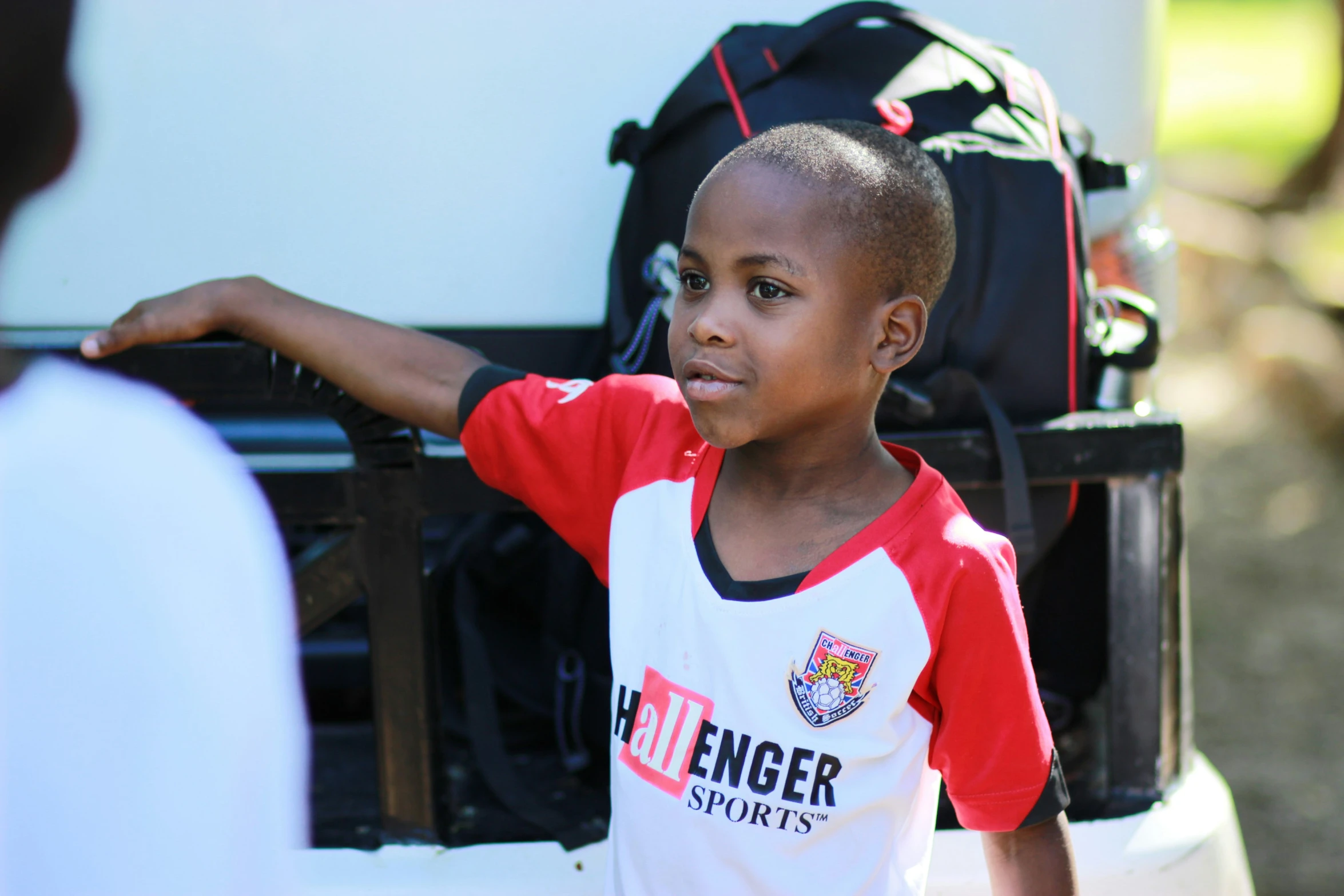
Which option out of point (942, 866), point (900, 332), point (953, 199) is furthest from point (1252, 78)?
point (900, 332)

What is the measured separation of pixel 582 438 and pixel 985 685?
0.55m

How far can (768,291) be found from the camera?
133 cm

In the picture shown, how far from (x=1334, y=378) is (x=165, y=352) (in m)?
6.64

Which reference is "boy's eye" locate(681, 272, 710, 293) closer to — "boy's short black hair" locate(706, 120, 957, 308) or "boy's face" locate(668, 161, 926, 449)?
"boy's face" locate(668, 161, 926, 449)

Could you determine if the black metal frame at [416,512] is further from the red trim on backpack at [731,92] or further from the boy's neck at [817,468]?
the red trim on backpack at [731,92]

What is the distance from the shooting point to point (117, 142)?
1912 mm

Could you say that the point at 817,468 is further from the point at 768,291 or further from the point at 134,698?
the point at 134,698

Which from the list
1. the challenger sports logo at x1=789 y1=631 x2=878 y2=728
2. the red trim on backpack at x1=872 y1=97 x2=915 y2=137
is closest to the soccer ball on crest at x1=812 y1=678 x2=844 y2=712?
the challenger sports logo at x1=789 y1=631 x2=878 y2=728

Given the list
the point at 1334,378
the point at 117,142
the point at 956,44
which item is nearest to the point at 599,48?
the point at 956,44

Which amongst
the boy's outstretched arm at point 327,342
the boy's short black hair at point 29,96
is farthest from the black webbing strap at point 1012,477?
the boy's short black hair at point 29,96

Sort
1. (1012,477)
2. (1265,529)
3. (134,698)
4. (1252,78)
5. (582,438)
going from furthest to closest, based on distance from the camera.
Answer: (1252,78) < (1265,529) < (1012,477) < (582,438) < (134,698)

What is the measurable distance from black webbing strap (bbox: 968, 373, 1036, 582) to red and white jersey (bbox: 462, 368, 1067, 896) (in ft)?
0.92

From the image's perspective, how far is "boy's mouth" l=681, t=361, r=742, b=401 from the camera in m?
1.32

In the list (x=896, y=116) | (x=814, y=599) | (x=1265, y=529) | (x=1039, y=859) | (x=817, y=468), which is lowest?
(x=1265, y=529)
